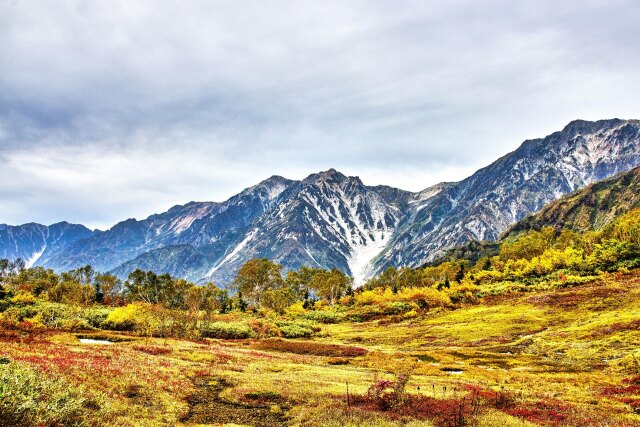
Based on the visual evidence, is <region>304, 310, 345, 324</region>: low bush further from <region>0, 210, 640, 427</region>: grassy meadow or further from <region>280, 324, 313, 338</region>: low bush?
<region>280, 324, 313, 338</region>: low bush

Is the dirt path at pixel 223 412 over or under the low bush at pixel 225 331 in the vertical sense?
over

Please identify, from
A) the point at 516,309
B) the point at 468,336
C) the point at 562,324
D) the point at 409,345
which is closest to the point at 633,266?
the point at 516,309

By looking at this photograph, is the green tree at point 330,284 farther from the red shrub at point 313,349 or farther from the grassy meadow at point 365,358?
the red shrub at point 313,349

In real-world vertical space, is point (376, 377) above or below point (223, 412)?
below

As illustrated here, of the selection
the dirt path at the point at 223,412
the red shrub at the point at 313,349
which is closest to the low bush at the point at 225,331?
the red shrub at the point at 313,349

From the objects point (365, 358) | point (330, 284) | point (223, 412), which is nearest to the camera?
point (223, 412)

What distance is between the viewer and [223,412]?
2327 cm

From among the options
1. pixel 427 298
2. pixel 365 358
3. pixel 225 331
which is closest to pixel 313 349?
pixel 365 358

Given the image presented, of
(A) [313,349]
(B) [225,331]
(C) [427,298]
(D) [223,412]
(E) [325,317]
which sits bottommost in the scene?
(E) [325,317]

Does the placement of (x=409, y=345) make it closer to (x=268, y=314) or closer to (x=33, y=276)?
(x=268, y=314)

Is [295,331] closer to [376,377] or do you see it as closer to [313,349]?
[313,349]

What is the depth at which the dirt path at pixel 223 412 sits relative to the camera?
69.9 ft

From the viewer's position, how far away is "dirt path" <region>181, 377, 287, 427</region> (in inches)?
838

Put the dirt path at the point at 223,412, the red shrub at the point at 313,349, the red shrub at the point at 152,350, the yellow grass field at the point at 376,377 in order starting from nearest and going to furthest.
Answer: the dirt path at the point at 223,412 < the yellow grass field at the point at 376,377 < the red shrub at the point at 152,350 < the red shrub at the point at 313,349
